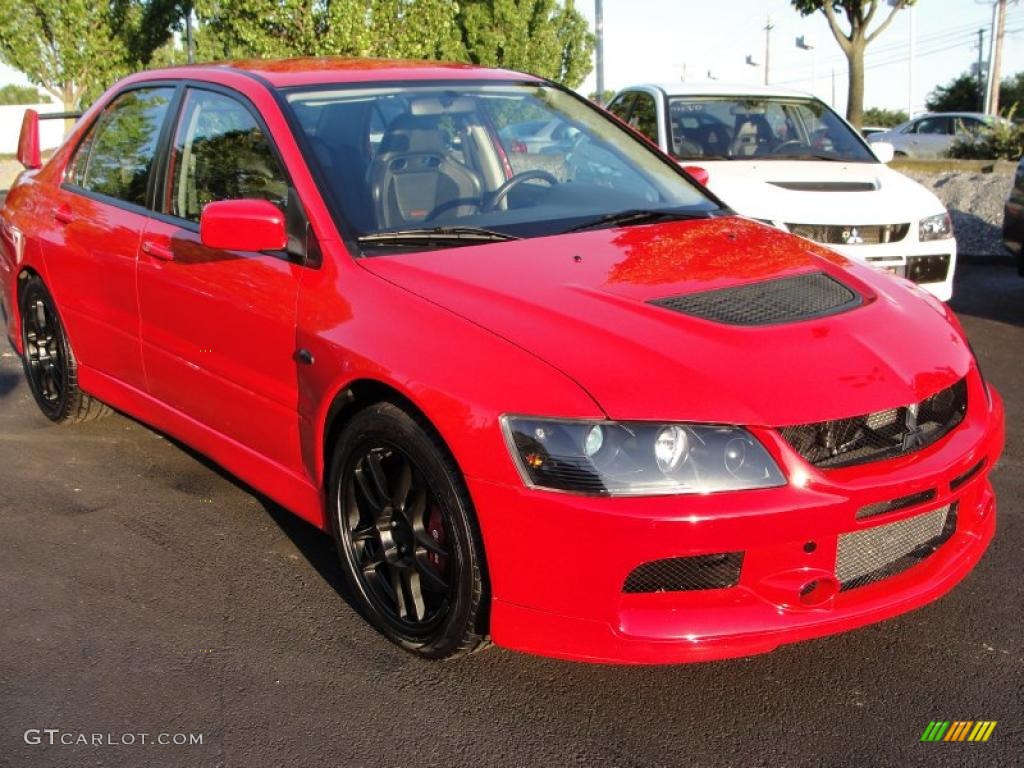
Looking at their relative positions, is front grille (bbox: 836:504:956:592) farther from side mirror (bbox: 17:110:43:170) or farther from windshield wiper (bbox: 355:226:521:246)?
side mirror (bbox: 17:110:43:170)

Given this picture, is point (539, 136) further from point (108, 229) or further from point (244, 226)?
point (108, 229)

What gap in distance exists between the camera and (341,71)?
438 cm

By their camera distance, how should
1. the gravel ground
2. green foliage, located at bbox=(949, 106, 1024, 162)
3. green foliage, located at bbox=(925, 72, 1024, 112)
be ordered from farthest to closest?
1. green foliage, located at bbox=(925, 72, 1024, 112)
2. green foliage, located at bbox=(949, 106, 1024, 162)
3. the gravel ground

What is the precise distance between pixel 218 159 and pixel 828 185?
4671 mm

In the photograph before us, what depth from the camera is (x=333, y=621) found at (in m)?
3.61

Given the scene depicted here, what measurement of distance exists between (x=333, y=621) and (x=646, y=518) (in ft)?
4.32

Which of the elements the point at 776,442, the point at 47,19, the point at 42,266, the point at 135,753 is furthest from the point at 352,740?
the point at 47,19

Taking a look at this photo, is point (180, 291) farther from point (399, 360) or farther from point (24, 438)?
point (24, 438)

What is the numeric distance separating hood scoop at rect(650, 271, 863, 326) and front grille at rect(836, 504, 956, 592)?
618 mm

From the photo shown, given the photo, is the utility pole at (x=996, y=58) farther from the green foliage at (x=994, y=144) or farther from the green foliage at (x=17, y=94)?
Result: the green foliage at (x=17, y=94)

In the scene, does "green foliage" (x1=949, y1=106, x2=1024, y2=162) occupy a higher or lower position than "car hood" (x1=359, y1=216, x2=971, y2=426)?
lower

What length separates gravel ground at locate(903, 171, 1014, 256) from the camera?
1090 cm

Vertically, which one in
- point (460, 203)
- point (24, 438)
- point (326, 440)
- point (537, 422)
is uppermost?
point (460, 203)

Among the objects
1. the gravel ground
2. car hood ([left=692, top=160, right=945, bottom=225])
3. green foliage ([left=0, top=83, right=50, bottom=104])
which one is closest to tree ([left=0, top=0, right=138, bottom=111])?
the gravel ground
